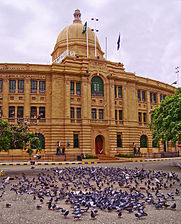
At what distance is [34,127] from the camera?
3669cm

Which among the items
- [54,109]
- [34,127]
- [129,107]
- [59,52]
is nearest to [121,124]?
[129,107]

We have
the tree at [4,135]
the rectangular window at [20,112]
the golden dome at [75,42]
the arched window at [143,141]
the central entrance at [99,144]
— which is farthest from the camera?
the golden dome at [75,42]

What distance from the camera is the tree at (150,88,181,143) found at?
69.0 feet

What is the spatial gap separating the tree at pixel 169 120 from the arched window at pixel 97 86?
17.8 metres

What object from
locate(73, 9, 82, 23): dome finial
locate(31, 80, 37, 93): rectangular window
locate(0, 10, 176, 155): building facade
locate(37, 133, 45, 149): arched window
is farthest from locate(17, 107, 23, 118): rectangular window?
locate(73, 9, 82, 23): dome finial

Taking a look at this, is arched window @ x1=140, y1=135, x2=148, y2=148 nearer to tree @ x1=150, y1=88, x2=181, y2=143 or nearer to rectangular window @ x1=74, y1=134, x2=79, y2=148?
rectangular window @ x1=74, y1=134, x2=79, y2=148

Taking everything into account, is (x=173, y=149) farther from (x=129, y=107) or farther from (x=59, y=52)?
(x=59, y=52)

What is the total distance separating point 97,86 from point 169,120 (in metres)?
21.1

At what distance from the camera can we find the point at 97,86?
136 feet

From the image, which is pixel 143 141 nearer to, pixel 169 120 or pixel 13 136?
pixel 169 120

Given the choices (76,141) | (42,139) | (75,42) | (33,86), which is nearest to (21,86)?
(33,86)

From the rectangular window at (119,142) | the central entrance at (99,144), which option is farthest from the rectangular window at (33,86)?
the rectangular window at (119,142)

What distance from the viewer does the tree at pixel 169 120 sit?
21031mm

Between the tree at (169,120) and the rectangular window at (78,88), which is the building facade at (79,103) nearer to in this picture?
the rectangular window at (78,88)
